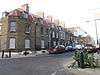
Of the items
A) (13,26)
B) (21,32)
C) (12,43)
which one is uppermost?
(13,26)

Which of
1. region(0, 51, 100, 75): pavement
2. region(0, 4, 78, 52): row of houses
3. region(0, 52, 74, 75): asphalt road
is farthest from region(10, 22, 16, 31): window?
region(0, 52, 74, 75): asphalt road

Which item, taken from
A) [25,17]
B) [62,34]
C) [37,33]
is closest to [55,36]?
[62,34]

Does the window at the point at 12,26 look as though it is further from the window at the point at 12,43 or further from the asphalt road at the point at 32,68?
the asphalt road at the point at 32,68

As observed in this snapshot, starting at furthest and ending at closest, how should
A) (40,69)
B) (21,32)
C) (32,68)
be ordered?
(21,32) < (32,68) < (40,69)

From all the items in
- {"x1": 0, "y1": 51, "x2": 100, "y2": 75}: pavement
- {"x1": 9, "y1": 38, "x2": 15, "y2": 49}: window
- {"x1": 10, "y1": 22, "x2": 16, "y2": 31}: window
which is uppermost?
A: {"x1": 10, "y1": 22, "x2": 16, "y2": 31}: window

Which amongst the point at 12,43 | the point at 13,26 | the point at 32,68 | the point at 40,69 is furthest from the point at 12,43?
the point at 40,69

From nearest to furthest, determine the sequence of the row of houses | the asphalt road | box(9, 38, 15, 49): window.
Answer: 1. the asphalt road
2. box(9, 38, 15, 49): window
3. the row of houses

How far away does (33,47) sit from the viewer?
52.2 meters

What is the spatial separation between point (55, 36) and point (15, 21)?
20071mm

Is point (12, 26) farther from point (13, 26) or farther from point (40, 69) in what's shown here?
point (40, 69)

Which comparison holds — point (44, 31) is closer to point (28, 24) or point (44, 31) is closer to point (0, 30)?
point (28, 24)

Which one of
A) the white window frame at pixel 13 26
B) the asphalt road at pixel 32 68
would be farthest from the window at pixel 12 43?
the asphalt road at pixel 32 68

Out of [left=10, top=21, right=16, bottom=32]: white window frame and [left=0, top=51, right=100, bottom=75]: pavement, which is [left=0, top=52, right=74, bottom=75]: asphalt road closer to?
[left=0, top=51, right=100, bottom=75]: pavement

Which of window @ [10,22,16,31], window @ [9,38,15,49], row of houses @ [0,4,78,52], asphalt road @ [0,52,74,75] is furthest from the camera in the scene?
window @ [10,22,16,31]
